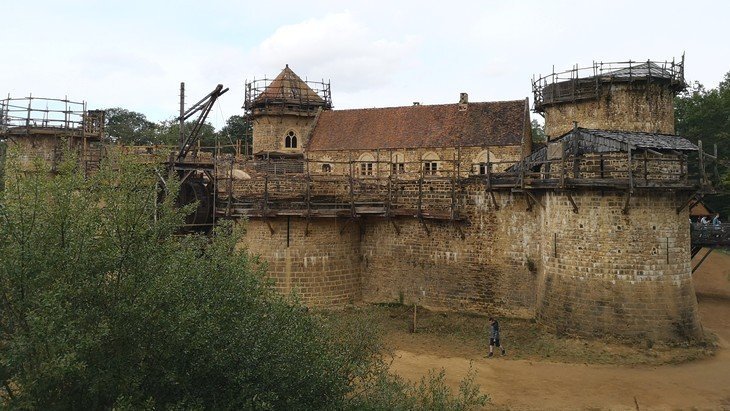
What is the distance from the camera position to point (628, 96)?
23.9 meters

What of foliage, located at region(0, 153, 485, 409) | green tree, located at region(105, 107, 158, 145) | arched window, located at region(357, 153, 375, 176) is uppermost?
green tree, located at region(105, 107, 158, 145)

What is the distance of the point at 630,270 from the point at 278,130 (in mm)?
25716

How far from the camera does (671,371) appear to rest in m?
16.6

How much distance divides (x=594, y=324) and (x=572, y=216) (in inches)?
148

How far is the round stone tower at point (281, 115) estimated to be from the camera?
124 ft

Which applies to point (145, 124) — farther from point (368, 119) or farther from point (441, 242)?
point (441, 242)

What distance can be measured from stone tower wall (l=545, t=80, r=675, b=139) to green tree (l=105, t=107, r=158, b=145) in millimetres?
55457

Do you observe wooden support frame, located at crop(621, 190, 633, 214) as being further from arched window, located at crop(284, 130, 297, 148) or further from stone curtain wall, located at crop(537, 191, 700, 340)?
arched window, located at crop(284, 130, 297, 148)

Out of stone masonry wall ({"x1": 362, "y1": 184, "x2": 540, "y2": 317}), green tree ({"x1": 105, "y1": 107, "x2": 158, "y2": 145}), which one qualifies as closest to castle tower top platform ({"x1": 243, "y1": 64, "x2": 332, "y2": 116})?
stone masonry wall ({"x1": 362, "y1": 184, "x2": 540, "y2": 317})

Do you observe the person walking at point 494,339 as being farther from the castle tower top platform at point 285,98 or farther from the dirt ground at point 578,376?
the castle tower top platform at point 285,98

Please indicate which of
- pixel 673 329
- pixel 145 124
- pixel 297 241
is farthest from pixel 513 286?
pixel 145 124

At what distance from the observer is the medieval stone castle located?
60.2ft

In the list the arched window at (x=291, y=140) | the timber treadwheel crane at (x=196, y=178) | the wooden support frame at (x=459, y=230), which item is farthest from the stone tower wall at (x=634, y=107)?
the arched window at (x=291, y=140)

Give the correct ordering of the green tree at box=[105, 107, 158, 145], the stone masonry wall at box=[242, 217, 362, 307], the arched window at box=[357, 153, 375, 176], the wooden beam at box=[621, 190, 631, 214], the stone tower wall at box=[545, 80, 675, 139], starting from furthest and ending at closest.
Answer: the green tree at box=[105, 107, 158, 145]
the arched window at box=[357, 153, 375, 176]
the stone tower wall at box=[545, 80, 675, 139]
the stone masonry wall at box=[242, 217, 362, 307]
the wooden beam at box=[621, 190, 631, 214]
